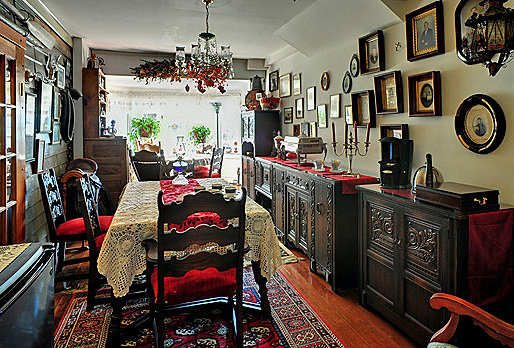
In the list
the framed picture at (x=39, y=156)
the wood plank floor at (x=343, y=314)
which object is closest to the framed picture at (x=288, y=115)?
the wood plank floor at (x=343, y=314)

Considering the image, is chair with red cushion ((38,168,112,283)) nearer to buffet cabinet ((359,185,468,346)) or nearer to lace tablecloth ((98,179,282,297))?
lace tablecloth ((98,179,282,297))

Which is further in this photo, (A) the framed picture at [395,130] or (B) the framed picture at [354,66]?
(B) the framed picture at [354,66]

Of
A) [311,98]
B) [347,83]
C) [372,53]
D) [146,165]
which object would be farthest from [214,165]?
[372,53]

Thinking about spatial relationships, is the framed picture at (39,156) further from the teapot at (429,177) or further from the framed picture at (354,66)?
the teapot at (429,177)

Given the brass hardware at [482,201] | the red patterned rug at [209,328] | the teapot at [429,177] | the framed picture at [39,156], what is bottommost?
the red patterned rug at [209,328]

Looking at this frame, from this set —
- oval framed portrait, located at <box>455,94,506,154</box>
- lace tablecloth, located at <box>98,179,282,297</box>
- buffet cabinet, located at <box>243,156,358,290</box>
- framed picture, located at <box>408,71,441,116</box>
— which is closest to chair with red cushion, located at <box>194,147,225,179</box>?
buffet cabinet, located at <box>243,156,358,290</box>

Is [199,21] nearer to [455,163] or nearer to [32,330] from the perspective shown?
[455,163]

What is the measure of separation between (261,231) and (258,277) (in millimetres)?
351

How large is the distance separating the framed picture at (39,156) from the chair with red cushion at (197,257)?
2064 mm

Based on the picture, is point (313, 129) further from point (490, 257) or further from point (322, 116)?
point (490, 257)

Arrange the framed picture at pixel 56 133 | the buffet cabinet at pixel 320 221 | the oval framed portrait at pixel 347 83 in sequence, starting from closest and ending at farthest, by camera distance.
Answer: the buffet cabinet at pixel 320 221, the oval framed portrait at pixel 347 83, the framed picture at pixel 56 133

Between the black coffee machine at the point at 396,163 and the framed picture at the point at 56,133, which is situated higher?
the framed picture at the point at 56,133

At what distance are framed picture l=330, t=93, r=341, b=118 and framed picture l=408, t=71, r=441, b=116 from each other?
45.3 inches

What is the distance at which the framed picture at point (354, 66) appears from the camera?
364 cm
